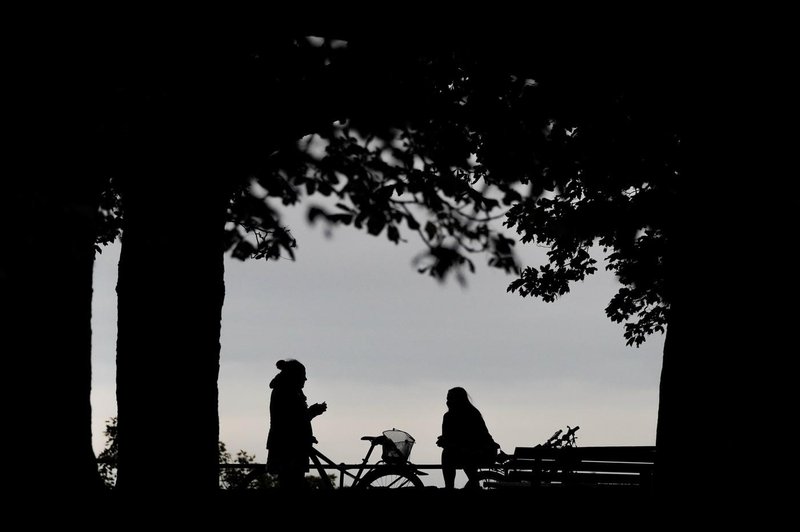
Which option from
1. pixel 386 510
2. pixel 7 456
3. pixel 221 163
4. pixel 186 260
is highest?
pixel 221 163

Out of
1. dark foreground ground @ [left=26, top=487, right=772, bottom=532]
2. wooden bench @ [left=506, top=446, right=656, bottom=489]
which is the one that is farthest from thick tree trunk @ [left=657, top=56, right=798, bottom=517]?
wooden bench @ [left=506, top=446, right=656, bottom=489]

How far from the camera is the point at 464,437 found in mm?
12789

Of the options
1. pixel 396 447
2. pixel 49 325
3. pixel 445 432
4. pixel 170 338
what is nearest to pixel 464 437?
pixel 445 432

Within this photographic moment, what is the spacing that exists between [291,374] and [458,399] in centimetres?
234

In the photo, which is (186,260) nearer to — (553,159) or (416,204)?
(416,204)

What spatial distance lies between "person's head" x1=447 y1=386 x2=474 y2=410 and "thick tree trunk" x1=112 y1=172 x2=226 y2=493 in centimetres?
557

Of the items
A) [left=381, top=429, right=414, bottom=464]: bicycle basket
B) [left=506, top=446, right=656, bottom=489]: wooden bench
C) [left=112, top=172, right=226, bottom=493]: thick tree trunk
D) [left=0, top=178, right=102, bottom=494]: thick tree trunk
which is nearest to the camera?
[left=0, top=178, right=102, bottom=494]: thick tree trunk

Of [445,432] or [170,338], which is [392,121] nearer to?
[170,338]

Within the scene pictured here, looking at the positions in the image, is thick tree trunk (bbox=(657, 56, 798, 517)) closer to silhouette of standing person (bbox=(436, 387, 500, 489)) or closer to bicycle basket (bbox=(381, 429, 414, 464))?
→ silhouette of standing person (bbox=(436, 387, 500, 489))

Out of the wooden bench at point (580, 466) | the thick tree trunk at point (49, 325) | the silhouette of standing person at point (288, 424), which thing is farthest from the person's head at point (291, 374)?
the thick tree trunk at point (49, 325)

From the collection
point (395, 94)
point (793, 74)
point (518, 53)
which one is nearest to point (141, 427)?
point (395, 94)

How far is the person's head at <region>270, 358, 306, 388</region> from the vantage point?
12.2m

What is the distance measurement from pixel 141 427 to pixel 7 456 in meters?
2.02

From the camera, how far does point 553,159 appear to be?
10250 millimetres
